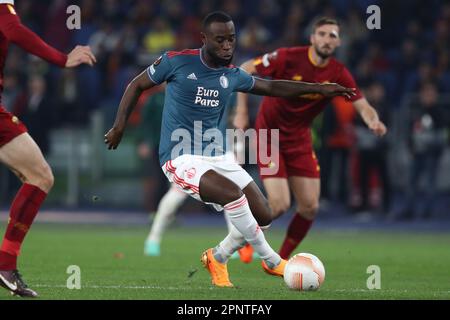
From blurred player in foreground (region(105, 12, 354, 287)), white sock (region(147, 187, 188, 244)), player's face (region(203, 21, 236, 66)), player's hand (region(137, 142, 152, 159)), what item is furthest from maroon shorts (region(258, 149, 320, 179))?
player's hand (region(137, 142, 152, 159))

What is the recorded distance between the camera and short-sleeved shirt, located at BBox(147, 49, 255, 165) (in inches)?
392

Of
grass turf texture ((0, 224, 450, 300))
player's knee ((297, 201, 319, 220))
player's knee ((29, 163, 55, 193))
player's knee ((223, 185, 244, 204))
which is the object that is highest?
player's knee ((29, 163, 55, 193))

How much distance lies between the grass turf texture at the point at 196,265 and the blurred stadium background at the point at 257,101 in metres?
2.77

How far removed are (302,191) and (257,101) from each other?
9030 millimetres

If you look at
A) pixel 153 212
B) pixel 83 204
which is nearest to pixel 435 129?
pixel 153 212

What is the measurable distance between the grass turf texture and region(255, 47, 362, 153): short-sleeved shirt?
1.57 metres

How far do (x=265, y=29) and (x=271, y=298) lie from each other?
15171mm

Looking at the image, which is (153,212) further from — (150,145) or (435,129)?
(435,129)

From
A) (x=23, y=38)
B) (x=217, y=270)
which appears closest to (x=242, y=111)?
(x=217, y=270)

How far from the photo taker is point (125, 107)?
977 cm

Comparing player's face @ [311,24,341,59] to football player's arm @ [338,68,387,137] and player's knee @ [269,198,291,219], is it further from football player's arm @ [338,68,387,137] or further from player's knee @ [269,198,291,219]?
player's knee @ [269,198,291,219]

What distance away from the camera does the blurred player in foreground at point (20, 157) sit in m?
9.00

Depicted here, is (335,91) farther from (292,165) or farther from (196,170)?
(292,165)
